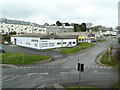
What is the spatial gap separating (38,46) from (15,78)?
60.1 feet

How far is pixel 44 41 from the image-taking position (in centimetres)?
3219

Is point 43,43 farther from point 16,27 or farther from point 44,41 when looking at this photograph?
point 16,27

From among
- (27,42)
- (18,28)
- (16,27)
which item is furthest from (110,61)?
(16,27)

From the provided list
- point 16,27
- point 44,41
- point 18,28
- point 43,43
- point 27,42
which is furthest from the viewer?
point 18,28

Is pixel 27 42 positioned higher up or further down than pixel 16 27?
further down

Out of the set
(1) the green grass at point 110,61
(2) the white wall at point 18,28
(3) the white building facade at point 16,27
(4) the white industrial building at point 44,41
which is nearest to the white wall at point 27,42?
(4) the white industrial building at point 44,41

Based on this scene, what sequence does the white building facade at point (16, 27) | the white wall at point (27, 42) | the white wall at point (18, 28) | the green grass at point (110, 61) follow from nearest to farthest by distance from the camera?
the green grass at point (110, 61)
the white wall at point (27, 42)
the white building facade at point (16, 27)
the white wall at point (18, 28)

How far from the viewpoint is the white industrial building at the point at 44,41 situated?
1246 inches

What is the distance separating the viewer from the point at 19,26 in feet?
261

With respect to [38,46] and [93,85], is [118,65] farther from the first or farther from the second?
[38,46]

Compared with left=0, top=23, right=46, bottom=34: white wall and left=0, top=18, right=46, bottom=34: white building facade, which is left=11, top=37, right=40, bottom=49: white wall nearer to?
left=0, top=18, right=46, bottom=34: white building facade

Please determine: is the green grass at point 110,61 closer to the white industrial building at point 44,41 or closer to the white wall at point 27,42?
the white industrial building at point 44,41

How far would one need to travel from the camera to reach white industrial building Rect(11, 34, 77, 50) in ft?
104

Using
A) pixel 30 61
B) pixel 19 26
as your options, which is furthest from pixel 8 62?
pixel 19 26
